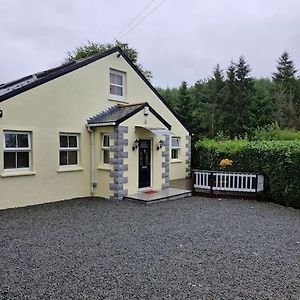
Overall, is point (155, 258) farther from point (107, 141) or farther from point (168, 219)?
point (107, 141)

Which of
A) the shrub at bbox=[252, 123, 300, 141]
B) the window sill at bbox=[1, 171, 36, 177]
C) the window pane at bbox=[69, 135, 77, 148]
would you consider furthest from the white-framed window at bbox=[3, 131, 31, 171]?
the shrub at bbox=[252, 123, 300, 141]

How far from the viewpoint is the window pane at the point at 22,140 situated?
11.3m

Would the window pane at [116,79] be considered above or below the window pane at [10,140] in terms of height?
above

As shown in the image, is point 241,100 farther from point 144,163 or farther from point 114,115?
point 114,115

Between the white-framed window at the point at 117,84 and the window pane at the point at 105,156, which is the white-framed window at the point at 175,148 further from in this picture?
the window pane at the point at 105,156

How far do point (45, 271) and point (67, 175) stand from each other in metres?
7.60

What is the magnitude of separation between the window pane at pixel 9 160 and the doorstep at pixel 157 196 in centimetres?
440

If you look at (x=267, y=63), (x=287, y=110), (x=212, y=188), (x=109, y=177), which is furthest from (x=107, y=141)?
(x=267, y=63)

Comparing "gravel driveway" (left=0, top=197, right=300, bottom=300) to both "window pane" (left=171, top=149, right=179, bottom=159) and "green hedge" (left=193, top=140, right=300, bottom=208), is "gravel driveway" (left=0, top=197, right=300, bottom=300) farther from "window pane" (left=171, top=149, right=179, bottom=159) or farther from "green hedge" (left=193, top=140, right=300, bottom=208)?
"window pane" (left=171, top=149, right=179, bottom=159)

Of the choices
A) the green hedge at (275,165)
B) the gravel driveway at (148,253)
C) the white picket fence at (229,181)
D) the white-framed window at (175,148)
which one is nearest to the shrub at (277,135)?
the white-framed window at (175,148)

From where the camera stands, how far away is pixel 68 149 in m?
12.7

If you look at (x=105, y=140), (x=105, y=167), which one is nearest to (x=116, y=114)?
(x=105, y=140)

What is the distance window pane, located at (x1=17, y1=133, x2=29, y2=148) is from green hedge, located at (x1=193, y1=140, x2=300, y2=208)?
9.47 meters

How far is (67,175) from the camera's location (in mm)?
12562
